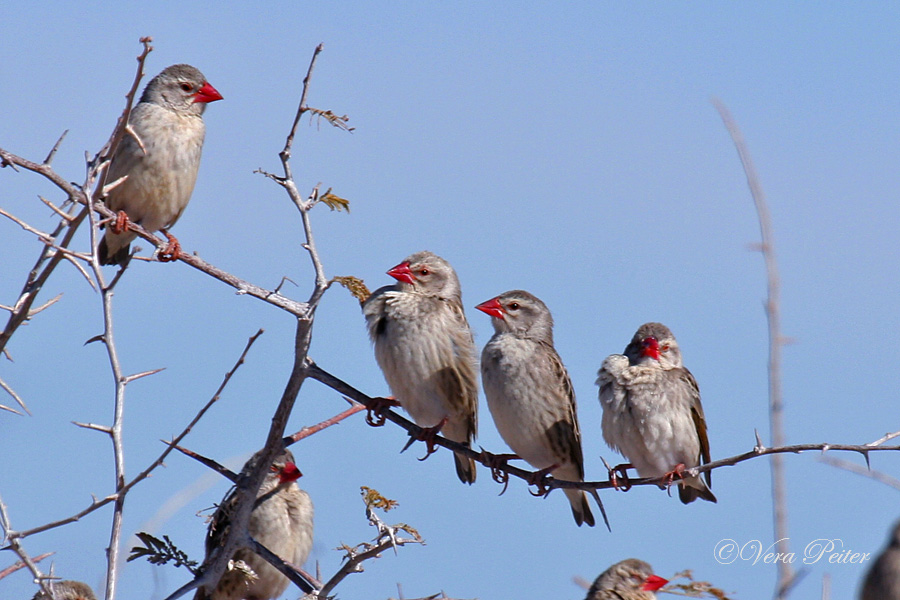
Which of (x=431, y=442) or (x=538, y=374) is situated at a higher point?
(x=538, y=374)

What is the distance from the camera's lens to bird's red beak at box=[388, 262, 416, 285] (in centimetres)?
590

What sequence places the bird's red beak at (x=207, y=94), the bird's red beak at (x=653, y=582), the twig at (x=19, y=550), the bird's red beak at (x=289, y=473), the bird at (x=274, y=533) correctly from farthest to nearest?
A: the bird's red beak at (x=207, y=94) → the bird's red beak at (x=289, y=473) → the bird at (x=274, y=533) → the bird's red beak at (x=653, y=582) → the twig at (x=19, y=550)

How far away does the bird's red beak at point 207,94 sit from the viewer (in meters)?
7.30

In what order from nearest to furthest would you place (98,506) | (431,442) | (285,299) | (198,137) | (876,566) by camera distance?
1. (98,506)
2. (876,566)
3. (285,299)
4. (431,442)
5. (198,137)

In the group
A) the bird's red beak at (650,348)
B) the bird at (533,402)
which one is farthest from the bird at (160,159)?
the bird's red beak at (650,348)

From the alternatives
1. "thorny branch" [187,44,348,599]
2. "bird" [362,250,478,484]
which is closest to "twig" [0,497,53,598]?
"thorny branch" [187,44,348,599]

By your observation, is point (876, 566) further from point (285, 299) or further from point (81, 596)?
point (81, 596)

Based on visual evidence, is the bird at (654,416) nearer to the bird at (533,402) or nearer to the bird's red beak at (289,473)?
the bird at (533,402)

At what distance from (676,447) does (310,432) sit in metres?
2.07

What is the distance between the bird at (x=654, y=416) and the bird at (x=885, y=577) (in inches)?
60.9

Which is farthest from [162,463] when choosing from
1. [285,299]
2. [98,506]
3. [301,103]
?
[301,103]

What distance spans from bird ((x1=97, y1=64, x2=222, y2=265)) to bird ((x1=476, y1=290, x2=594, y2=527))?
2058 mm

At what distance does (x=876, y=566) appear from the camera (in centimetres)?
376

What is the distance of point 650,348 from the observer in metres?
6.05
